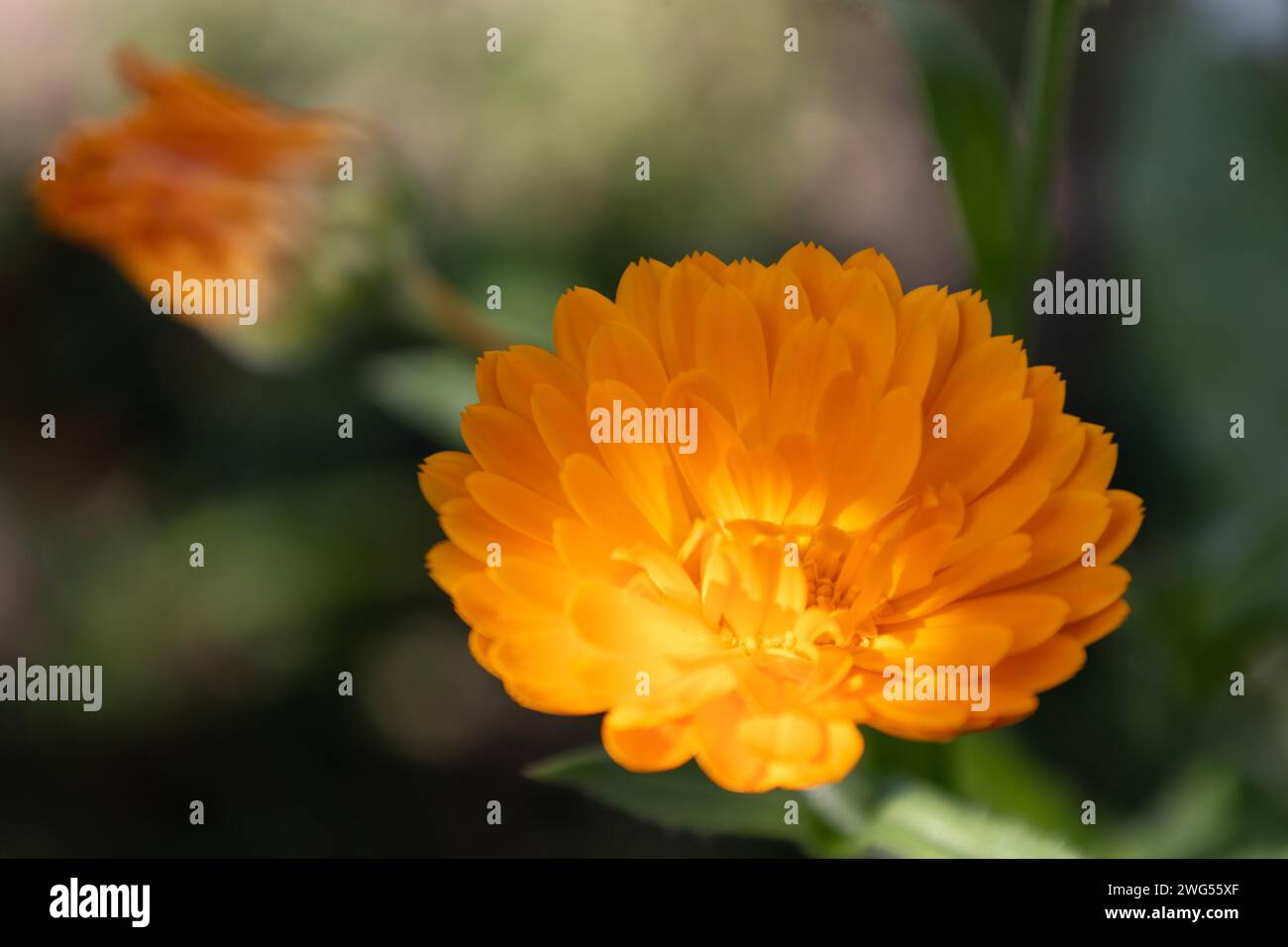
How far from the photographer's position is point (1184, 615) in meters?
1.02

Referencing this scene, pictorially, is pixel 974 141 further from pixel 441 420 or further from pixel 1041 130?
pixel 441 420

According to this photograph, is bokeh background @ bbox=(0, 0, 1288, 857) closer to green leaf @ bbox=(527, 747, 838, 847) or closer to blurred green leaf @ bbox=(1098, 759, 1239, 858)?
blurred green leaf @ bbox=(1098, 759, 1239, 858)

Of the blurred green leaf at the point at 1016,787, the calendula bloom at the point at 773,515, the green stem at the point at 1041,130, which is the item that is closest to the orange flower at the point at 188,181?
the calendula bloom at the point at 773,515

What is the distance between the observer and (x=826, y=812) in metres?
0.72

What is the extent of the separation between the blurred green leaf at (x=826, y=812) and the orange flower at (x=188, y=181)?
483mm

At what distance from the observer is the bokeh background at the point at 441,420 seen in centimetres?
119

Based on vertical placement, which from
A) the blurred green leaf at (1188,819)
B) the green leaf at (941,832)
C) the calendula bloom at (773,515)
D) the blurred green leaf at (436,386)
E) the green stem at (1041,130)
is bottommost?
the blurred green leaf at (1188,819)

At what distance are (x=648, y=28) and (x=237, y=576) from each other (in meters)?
0.84

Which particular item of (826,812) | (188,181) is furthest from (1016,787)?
(188,181)

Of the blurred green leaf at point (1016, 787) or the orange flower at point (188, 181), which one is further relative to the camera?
the blurred green leaf at point (1016, 787)

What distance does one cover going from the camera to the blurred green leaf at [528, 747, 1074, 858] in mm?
635

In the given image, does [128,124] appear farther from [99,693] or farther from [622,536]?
[99,693]

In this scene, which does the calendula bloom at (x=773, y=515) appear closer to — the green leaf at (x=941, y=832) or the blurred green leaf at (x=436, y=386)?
the green leaf at (x=941, y=832)
